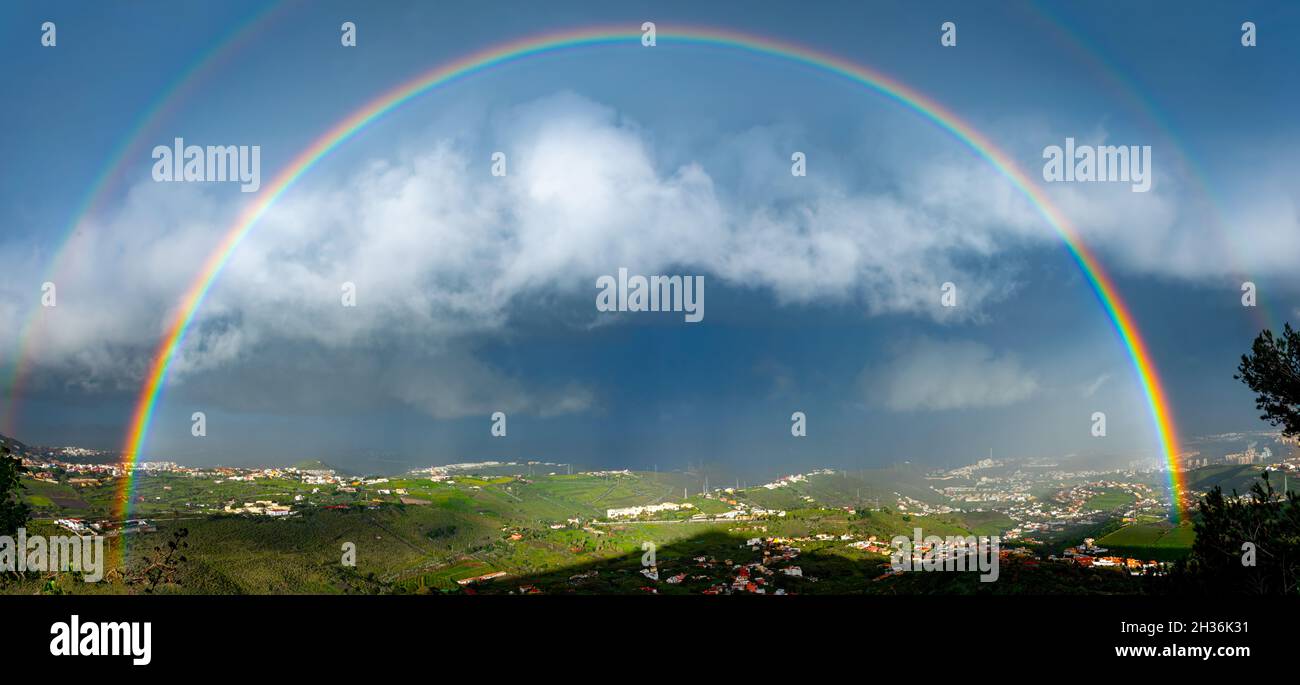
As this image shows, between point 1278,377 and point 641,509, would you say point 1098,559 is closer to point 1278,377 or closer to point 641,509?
point 1278,377

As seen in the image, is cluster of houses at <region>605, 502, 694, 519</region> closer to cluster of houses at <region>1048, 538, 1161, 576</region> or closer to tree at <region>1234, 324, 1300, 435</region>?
cluster of houses at <region>1048, 538, 1161, 576</region>

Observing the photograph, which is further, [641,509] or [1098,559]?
[641,509]

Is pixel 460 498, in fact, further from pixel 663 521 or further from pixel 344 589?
pixel 344 589

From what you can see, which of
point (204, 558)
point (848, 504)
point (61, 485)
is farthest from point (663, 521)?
point (61, 485)

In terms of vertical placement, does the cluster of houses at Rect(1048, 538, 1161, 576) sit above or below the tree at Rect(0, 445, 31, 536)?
below

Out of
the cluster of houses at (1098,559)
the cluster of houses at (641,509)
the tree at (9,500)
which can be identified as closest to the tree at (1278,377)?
the cluster of houses at (1098,559)

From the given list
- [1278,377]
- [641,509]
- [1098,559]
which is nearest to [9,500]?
[1278,377]

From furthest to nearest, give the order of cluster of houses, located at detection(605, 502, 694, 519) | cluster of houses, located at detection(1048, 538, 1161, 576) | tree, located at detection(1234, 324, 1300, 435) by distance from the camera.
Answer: cluster of houses, located at detection(605, 502, 694, 519), cluster of houses, located at detection(1048, 538, 1161, 576), tree, located at detection(1234, 324, 1300, 435)

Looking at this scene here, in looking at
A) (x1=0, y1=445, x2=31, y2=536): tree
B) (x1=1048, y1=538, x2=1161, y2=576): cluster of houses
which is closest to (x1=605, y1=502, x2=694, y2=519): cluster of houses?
(x1=1048, y1=538, x2=1161, y2=576): cluster of houses

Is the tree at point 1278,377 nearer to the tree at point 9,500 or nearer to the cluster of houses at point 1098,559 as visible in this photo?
the cluster of houses at point 1098,559
